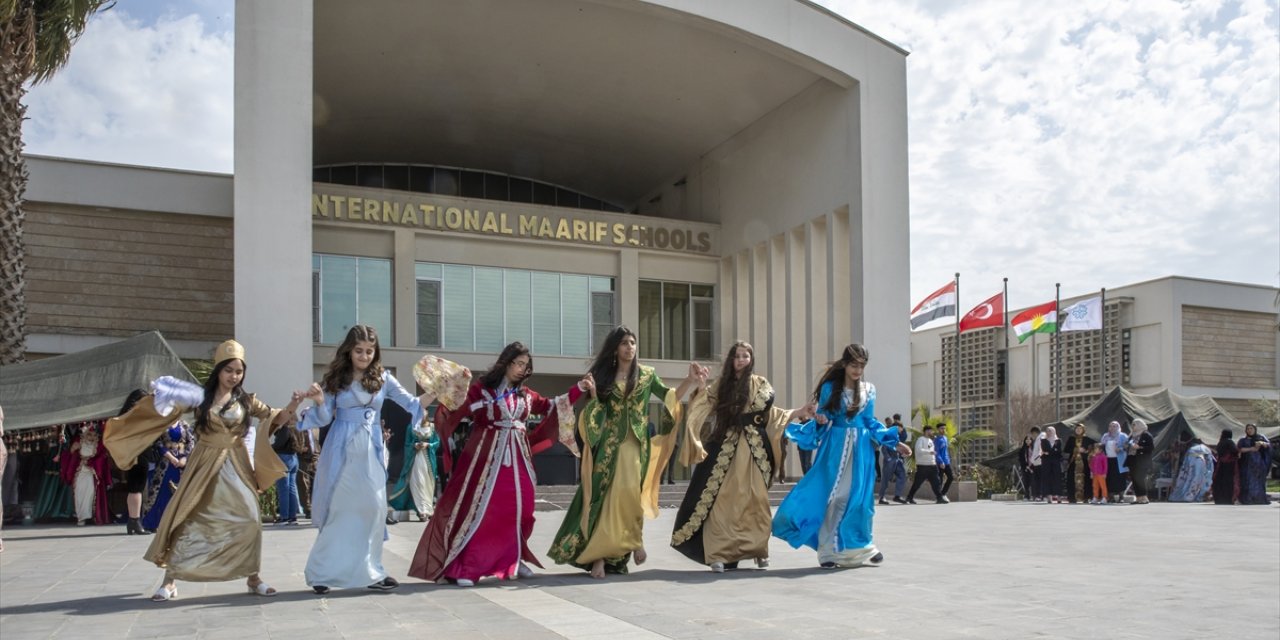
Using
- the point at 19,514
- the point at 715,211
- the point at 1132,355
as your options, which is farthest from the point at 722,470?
the point at 1132,355

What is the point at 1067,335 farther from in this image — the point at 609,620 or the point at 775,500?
the point at 609,620

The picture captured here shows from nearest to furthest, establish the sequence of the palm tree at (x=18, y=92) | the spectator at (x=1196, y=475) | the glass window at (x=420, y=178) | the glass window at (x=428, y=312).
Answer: the palm tree at (x=18, y=92), the spectator at (x=1196, y=475), the glass window at (x=428, y=312), the glass window at (x=420, y=178)

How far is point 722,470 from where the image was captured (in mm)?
8938

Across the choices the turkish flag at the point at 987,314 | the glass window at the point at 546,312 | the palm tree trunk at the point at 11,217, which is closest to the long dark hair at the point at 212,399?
the palm tree trunk at the point at 11,217

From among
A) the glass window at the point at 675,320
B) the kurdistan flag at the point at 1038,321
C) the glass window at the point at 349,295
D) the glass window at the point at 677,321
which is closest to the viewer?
the glass window at the point at 349,295

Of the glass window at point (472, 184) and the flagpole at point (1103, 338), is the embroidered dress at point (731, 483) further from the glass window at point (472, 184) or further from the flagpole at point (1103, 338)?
the flagpole at point (1103, 338)

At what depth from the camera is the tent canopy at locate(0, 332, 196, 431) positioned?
1515 centimetres

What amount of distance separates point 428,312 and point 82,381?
45.7ft

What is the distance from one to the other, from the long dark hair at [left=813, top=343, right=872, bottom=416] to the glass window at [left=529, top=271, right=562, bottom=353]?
21.7 m

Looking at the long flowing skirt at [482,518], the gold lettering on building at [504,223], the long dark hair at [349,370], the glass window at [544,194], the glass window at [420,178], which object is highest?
the glass window at [420,178]

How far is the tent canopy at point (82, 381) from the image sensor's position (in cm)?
1515

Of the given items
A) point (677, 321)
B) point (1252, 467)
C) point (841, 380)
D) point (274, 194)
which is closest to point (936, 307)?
point (677, 321)

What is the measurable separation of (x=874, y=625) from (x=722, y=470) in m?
3.04

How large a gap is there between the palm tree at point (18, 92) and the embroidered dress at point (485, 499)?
1277cm
